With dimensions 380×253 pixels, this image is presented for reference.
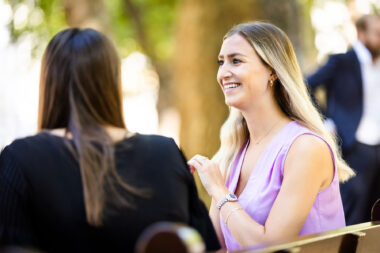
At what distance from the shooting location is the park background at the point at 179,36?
27.9 ft

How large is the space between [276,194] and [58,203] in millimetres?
1136

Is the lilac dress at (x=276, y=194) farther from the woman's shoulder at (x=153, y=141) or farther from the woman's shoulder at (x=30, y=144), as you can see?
→ the woman's shoulder at (x=30, y=144)

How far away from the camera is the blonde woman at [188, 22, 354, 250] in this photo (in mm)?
2686

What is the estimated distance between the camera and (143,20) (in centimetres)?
1464

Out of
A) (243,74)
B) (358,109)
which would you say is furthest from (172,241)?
(358,109)

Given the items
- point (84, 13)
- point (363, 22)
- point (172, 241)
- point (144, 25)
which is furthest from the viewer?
point (144, 25)

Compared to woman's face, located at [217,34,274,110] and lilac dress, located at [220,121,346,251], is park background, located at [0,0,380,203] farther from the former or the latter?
lilac dress, located at [220,121,346,251]

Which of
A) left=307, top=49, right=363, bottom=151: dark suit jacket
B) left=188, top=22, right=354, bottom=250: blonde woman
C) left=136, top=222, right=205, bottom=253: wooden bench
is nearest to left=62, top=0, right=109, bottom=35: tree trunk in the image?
left=307, top=49, right=363, bottom=151: dark suit jacket

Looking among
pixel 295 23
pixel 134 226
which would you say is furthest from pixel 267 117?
pixel 295 23

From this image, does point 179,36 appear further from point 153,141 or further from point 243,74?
point 153,141

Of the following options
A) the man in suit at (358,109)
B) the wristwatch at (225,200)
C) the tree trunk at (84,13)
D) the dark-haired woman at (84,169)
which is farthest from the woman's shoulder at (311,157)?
the tree trunk at (84,13)

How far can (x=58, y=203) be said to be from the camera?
6.61ft

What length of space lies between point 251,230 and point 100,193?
877 mm

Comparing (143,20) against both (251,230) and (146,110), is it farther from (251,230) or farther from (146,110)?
(251,230)
